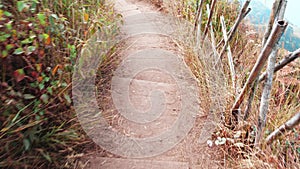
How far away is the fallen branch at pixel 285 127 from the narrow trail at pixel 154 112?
1.12 feet

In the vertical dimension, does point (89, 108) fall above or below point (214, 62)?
below

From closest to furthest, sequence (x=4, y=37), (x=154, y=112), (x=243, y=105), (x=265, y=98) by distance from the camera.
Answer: (x=4, y=37), (x=265, y=98), (x=243, y=105), (x=154, y=112)

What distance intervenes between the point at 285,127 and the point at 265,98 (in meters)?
0.17

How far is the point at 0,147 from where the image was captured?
3.79 ft

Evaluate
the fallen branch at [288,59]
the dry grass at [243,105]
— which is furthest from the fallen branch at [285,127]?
the fallen branch at [288,59]

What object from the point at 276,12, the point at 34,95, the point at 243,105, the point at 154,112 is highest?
the point at 276,12

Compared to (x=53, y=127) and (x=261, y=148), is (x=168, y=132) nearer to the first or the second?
(x=261, y=148)

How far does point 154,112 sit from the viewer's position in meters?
1.83

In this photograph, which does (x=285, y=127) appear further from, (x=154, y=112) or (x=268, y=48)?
(x=154, y=112)

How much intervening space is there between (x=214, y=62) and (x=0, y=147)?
1.68 meters

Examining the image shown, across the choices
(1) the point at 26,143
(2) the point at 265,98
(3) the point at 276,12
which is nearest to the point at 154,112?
(2) the point at 265,98

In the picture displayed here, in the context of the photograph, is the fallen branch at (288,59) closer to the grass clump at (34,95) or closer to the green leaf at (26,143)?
the grass clump at (34,95)

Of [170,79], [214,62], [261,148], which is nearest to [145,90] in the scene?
[170,79]

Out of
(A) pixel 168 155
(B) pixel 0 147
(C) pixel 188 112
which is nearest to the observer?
(B) pixel 0 147
